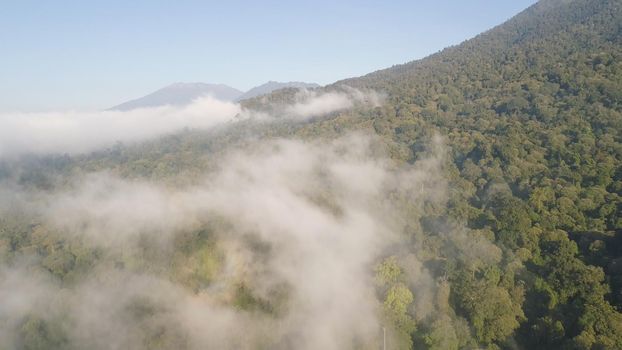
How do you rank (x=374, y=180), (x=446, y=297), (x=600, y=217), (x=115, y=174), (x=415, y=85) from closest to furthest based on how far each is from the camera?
1. (x=446, y=297)
2. (x=600, y=217)
3. (x=374, y=180)
4. (x=115, y=174)
5. (x=415, y=85)

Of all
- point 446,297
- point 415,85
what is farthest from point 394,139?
point 446,297

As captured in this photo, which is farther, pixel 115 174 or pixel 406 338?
pixel 115 174

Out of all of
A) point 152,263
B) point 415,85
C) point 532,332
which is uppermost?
point 415,85

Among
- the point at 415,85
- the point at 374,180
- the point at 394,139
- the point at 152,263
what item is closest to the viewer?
the point at 152,263

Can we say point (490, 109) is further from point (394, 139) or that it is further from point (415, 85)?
point (415, 85)

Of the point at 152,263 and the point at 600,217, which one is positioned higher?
the point at 152,263

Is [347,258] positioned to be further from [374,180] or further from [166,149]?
[166,149]
